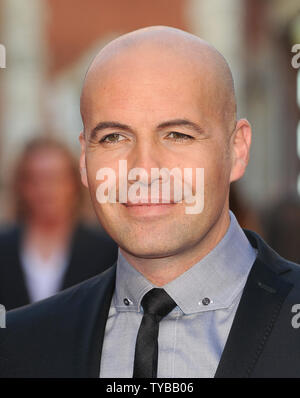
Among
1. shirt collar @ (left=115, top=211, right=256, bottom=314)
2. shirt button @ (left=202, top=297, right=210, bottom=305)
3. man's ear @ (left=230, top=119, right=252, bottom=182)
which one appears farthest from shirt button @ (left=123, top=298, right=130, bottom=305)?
man's ear @ (left=230, top=119, right=252, bottom=182)

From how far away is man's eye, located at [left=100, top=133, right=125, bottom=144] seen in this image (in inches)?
97.6

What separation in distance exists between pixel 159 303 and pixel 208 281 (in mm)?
174

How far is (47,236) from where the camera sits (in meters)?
5.46

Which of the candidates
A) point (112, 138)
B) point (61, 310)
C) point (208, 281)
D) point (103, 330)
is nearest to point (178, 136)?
point (112, 138)

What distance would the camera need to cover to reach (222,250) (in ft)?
8.48

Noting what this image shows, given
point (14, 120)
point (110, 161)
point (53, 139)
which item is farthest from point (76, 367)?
point (14, 120)

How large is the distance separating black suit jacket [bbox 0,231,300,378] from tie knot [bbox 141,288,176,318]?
21cm

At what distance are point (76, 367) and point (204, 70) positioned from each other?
1050mm

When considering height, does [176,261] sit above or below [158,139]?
below

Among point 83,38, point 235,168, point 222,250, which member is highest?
point 83,38

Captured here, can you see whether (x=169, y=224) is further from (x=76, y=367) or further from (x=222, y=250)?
(x=76, y=367)

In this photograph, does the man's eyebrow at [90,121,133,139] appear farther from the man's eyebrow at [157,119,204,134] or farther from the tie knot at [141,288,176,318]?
the tie knot at [141,288,176,318]

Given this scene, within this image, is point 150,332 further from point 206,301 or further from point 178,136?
point 178,136

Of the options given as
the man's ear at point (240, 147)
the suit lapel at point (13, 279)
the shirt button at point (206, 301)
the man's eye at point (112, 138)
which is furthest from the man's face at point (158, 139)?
the suit lapel at point (13, 279)
